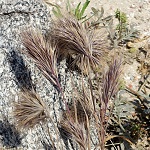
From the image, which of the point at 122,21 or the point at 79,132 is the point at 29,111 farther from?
the point at 122,21

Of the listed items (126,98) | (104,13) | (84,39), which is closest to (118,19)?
(104,13)

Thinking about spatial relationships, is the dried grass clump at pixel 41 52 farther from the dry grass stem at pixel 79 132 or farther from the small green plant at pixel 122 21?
the small green plant at pixel 122 21

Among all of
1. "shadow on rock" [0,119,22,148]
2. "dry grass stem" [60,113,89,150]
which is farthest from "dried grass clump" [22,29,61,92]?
"shadow on rock" [0,119,22,148]

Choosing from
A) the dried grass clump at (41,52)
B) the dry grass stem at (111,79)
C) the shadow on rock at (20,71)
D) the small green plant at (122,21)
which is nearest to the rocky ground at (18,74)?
the shadow on rock at (20,71)

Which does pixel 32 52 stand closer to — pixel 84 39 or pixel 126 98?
pixel 84 39

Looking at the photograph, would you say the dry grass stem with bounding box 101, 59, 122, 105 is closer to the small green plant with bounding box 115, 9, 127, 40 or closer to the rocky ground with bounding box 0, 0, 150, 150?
the rocky ground with bounding box 0, 0, 150, 150

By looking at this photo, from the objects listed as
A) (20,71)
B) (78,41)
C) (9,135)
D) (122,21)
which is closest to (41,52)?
(78,41)
